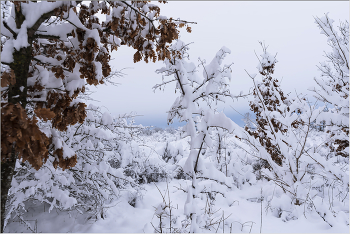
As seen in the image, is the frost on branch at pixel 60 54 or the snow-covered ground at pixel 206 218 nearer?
the frost on branch at pixel 60 54

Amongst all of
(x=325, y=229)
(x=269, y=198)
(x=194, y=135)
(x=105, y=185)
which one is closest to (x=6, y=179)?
(x=194, y=135)

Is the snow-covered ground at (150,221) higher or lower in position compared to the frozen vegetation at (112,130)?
lower

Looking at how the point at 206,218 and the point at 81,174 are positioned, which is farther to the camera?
the point at 81,174

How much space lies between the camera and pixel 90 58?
1.67 m

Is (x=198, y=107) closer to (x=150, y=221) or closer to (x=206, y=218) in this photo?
(x=206, y=218)

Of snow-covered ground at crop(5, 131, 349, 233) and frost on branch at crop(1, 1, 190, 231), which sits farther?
snow-covered ground at crop(5, 131, 349, 233)

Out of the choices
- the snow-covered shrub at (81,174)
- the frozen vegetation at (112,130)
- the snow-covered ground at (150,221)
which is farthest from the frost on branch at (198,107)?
the snow-covered shrub at (81,174)

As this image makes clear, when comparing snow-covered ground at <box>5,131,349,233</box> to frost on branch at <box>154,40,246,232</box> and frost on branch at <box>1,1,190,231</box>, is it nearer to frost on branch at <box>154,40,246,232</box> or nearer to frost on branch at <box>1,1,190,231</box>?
frost on branch at <box>154,40,246,232</box>

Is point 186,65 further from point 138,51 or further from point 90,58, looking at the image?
point 90,58

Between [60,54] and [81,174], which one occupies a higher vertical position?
Result: [60,54]

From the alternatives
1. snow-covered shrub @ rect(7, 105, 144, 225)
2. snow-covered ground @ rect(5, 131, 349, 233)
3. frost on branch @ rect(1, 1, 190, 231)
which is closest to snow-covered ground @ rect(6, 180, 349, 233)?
snow-covered ground @ rect(5, 131, 349, 233)

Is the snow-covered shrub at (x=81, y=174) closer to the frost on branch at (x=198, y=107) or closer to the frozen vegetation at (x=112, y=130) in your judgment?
the frozen vegetation at (x=112, y=130)

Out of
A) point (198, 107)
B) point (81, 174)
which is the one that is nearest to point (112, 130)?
point (81, 174)

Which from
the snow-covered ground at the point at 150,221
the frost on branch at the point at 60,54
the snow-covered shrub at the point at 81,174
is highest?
the frost on branch at the point at 60,54
